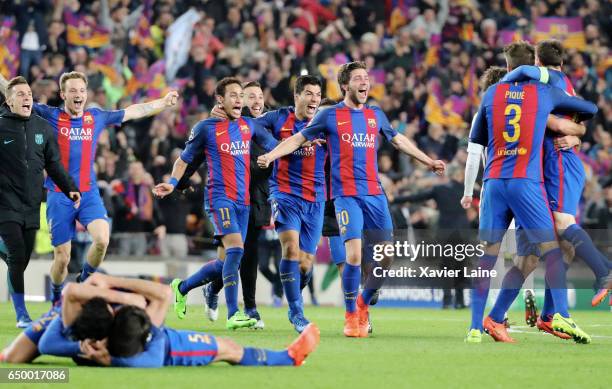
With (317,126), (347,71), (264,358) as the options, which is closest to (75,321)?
(264,358)

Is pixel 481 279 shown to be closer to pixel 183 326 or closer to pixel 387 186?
pixel 183 326

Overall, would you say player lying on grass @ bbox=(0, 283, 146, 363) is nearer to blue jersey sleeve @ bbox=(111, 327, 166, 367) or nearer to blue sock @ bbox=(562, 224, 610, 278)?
blue jersey sleeve @ bbox=(111, 327, 166, 367)

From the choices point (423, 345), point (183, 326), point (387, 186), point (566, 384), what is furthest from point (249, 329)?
point (387, 186)

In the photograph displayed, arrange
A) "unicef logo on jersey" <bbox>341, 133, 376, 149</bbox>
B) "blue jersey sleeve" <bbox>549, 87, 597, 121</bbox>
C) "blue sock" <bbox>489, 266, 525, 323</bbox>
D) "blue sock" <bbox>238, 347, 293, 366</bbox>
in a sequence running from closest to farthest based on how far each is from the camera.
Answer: "blue sock" <bbox>238, 347, 293, 366</bbox>, "blue jersey sleeve" <bbox>549, 87, 597, 121</bbox>, "blue sock" <bbox>489, 266, 525, 323</bbox>, "unicef logo on jersey" <bbox>341, 133, 376, 149</bbox>

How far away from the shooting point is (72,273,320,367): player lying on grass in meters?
7.20

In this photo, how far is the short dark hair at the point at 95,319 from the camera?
706 cm

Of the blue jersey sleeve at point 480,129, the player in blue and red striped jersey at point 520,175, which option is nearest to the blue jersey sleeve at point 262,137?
the blue jersey sleeve at point 480,129

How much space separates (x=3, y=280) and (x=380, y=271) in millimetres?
9399

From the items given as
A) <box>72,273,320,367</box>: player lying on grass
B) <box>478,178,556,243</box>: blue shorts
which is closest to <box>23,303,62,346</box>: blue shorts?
<box>72,273,320,367</box>: player lying on grass

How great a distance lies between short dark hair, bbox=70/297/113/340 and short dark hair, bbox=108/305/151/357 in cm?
6

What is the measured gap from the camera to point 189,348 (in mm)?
7707

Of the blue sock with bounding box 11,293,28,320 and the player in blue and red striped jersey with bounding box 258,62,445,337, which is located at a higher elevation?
the player in blue and red striped jersey with bounding box 258,62,445,337

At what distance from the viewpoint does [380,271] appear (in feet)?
38.1

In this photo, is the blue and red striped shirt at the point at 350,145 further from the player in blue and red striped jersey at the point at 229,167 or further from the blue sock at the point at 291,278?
the player in blue and red striped jersey at the point at 229,167
